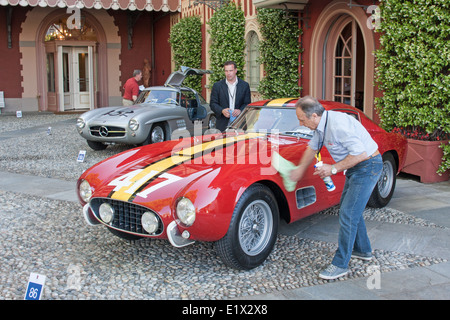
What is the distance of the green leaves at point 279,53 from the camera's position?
11.3m

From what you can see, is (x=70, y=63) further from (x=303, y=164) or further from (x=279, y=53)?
(x=303, y=164)

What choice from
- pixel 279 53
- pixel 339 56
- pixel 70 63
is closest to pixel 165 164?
pixel 339 56

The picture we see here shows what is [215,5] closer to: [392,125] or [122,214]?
[392,125]

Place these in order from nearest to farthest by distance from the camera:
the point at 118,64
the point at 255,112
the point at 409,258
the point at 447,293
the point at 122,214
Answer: the point at 447,293
the point at 122,214
the point at 409,258
the point at 255,112
the point at 118,64

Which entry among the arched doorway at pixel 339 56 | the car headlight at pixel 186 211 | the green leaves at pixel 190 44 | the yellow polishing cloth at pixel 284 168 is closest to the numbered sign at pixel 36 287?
the car headlight at pixel 186 211

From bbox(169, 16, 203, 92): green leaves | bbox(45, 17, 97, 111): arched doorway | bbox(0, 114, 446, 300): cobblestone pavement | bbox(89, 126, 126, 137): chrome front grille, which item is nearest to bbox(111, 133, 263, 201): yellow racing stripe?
bbox(0, 114, 446, 300): cobblestone pavement

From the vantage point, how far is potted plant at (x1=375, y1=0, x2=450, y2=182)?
7.07 m

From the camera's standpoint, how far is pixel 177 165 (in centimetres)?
434

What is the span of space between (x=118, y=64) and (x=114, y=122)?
39.3 feet

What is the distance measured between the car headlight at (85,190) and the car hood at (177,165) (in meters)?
0.05

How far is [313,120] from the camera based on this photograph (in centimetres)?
373
